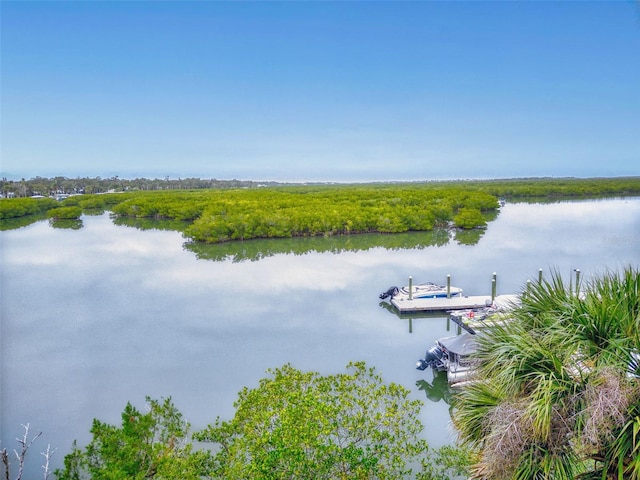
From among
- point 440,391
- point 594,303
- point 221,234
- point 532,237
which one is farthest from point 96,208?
point 594,303

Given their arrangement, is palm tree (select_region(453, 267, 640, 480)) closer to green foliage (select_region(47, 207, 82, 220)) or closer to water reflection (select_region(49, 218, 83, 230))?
water reflection (select_region(49, 218, 83, 230))

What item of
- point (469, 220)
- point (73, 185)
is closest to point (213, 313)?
point (469, 220)

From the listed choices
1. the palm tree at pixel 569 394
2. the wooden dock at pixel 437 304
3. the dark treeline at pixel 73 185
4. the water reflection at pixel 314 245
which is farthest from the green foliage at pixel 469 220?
the dark treeline at pixel 73 185

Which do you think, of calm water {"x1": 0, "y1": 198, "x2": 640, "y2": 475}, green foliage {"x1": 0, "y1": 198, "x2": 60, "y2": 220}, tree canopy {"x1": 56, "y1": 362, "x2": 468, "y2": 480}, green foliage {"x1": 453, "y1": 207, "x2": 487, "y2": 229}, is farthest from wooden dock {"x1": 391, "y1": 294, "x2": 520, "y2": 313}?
green foliage {"x1": 0, "y1": 198, "x2": 60, "y2": 220}

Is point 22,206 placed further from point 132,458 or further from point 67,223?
point 132,458

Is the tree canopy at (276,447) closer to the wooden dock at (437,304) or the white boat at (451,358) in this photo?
the white boat at (451,358)

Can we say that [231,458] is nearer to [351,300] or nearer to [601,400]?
[601,400]
